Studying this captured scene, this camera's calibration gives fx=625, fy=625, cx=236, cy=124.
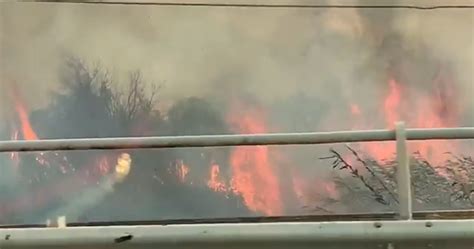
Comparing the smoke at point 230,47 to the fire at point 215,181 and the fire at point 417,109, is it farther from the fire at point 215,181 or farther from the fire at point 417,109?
the fire at point 215,181

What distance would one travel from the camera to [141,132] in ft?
10.1

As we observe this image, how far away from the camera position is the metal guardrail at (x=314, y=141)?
6.82ft

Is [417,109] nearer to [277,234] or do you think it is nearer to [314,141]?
[314,141]

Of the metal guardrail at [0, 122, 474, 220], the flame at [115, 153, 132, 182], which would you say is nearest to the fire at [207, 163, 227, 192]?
the flame at [115, 153, 132, 182]

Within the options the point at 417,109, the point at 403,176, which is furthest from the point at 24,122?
the point at 417,109

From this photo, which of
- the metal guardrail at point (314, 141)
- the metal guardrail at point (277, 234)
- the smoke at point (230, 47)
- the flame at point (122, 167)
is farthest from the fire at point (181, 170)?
the metal guardrail at point (277, 234)

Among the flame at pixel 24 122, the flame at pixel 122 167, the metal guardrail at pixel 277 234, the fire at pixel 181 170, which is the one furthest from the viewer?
the flame at pixel 24 122

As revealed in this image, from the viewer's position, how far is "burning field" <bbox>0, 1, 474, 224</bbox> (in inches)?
107

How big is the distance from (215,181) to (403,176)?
1044 mm

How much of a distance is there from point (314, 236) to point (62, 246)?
2.69 feet

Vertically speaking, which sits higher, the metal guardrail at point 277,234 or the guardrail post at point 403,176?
the guardrail post at point 403,176

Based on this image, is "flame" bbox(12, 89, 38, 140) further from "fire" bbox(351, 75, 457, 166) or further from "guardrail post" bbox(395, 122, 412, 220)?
"guardrail post" bbox(395, 122, 412, 220)

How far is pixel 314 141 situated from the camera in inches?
82.1

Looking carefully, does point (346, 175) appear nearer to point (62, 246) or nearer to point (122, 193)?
point (122, 193)
